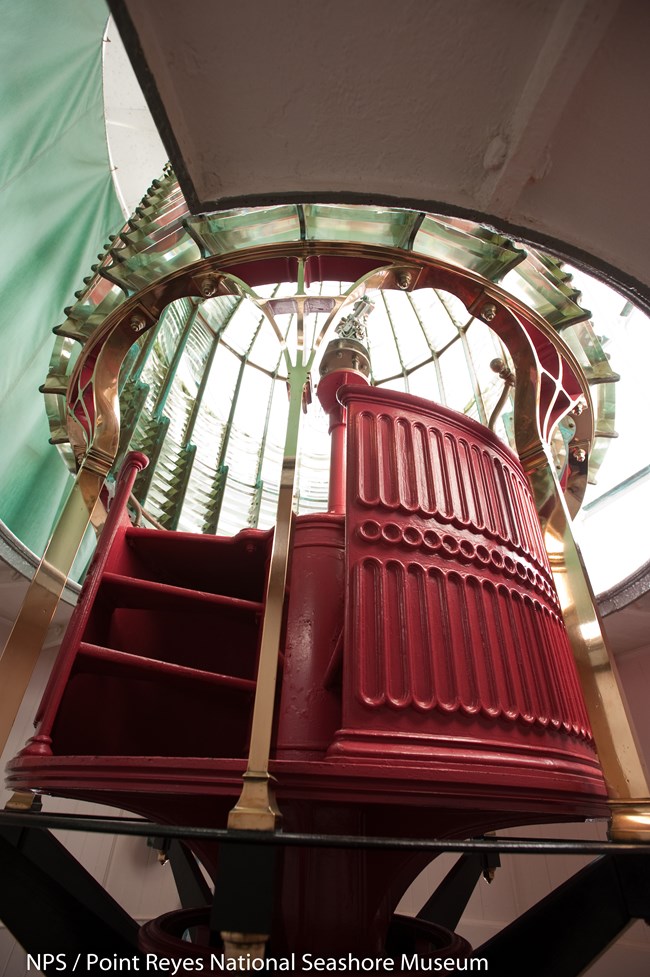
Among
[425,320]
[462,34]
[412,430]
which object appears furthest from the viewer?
[425,320]

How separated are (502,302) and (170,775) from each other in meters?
2.13

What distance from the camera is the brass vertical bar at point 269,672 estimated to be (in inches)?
41.8

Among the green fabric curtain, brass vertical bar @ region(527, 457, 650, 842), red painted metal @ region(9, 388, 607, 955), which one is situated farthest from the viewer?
the green fabric curtain

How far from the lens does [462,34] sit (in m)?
0.79

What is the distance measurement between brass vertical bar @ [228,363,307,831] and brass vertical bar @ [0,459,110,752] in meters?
0.86

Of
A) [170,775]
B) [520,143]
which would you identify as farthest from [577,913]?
[520,143]

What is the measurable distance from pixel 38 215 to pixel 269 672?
4.15 m

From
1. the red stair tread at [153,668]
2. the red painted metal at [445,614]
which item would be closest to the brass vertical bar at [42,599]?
the red stair tread at [153,668]

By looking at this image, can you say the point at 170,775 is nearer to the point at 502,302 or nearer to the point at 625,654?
the point at 502,302

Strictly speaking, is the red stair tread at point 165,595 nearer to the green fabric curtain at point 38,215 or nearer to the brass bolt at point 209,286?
the brass bolt at point 209,286

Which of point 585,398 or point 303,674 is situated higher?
point 585,398

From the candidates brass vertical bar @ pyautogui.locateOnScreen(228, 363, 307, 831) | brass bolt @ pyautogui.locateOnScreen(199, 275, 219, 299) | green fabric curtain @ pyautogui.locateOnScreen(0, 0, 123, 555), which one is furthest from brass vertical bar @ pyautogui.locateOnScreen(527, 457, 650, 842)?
green fabric curtain @ pyautogui.locateOnScreen(0, 0, 123, 555)

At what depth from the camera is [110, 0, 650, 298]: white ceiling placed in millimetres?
773

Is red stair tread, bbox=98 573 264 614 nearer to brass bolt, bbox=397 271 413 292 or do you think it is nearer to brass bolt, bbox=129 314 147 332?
brass bolt, bbox=129 314 147 332
